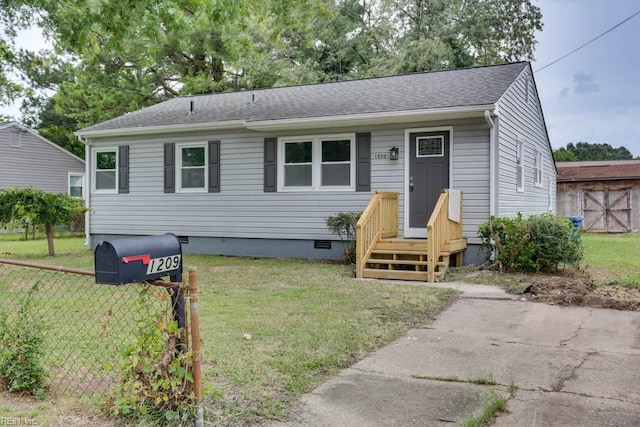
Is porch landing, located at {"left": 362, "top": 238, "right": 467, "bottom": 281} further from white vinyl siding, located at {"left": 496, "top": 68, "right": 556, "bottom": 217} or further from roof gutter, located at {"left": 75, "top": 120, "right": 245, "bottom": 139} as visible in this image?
roof gutter, located at {"left": 75, "top": 120, "right": 245, "bottom": 139}

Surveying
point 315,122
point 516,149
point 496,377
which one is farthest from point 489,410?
point 516,149

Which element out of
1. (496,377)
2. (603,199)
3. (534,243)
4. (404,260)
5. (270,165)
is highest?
(270,165)

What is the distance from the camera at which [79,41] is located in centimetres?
1023

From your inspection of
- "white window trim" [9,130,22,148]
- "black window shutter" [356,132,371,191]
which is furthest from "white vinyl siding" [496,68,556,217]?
"white window trim" [9,130,22,148]

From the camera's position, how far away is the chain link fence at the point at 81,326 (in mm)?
3335

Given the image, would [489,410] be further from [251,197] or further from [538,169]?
[538,169]

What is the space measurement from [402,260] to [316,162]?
3.29m

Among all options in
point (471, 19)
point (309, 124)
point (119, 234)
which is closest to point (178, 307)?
point (309, 124)

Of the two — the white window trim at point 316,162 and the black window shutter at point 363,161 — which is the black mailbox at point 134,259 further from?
the white window trim at point 316,162

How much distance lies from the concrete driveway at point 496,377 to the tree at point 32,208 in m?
9.54

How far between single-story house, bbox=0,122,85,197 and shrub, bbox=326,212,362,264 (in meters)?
16.5

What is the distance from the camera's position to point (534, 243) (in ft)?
29.6

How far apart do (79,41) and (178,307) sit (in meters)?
9.12

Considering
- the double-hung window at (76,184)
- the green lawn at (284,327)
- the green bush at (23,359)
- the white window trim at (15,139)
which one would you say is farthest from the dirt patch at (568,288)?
the double-hung window at (76,184)
